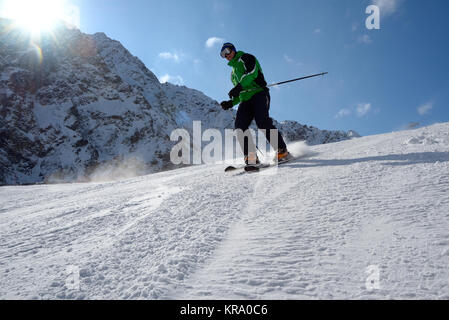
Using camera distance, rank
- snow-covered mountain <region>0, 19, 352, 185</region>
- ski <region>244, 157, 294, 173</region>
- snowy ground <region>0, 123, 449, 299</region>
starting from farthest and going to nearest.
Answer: snow-covered mountain <region>0, 19, 352, 185</region>
ski <region>244, 157, 294, 173</region>
snowy ground <region>0, 123, 449, 299</region>

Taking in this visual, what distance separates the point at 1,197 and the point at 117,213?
391 cm

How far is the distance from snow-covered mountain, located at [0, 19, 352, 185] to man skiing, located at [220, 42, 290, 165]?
3860cm

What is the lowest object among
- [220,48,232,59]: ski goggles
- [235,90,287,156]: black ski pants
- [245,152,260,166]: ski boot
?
[245,152,260,166]: ski boot

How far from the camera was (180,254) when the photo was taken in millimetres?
1393

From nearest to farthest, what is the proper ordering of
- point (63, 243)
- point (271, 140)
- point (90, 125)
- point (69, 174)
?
1. point (63, 243)
2. point (271, 140)
3. point (69, 174)
4. point (90, 125)

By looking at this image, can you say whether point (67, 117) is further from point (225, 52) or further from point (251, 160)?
point (251, 160)

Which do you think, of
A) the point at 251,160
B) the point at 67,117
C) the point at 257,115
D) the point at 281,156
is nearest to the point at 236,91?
the point at 257,115

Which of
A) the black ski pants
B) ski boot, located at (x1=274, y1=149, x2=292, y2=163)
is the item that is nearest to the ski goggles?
the black ski pants

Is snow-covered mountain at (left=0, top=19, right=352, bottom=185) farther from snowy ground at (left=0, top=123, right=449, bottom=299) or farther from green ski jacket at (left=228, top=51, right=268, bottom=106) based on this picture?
snowy ground at (left=0, top=123, right=449, bottom=299)

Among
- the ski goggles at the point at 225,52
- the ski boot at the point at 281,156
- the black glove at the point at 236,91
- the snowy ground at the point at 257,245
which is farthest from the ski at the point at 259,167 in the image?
the ski goggles at the point at 225,52

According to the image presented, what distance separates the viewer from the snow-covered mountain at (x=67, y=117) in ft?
122

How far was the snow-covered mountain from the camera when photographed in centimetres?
3706
